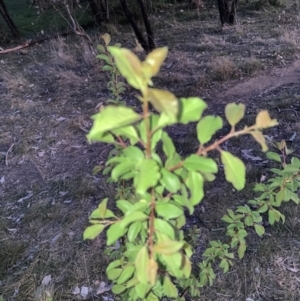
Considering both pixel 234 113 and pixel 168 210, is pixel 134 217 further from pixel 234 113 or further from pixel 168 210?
pixel 234 113

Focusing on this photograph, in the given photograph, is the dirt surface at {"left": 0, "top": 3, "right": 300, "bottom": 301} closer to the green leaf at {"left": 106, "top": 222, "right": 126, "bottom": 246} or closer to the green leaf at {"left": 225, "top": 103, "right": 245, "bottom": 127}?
the green leaf at {"left": 106, "top": 222, "right": 126, "bottom": 246}

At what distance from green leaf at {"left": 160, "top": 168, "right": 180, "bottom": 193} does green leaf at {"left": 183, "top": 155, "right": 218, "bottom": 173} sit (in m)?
0.03

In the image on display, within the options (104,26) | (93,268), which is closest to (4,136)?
(93,268)

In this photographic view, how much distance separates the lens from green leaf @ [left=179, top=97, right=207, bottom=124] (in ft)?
2.13

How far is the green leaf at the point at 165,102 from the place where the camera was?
1.86 feet

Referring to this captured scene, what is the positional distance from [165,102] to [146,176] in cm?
15

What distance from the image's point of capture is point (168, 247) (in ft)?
2.45

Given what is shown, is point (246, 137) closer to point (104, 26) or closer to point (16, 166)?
point (16, 166)

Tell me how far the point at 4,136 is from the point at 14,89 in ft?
4.03

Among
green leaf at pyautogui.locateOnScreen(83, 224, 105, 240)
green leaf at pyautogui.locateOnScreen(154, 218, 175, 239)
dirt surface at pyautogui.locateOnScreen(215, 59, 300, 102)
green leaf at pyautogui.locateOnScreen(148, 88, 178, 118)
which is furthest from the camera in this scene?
dirt surface at pyautogui.locateOnScreen(215, 59, 300, 102)

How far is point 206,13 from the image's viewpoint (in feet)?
24.6

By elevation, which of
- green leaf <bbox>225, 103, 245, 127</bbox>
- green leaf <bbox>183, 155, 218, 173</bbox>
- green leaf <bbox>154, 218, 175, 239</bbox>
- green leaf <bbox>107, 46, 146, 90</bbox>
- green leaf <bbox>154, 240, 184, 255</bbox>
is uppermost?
green leaf <bbox>107, 46, 146, 90</bbox>

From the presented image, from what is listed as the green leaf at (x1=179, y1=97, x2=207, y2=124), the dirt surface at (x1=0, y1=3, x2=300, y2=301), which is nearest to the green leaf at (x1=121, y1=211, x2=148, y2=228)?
the green leaf at (x1=179, y1=97, x2=207, y2=124)

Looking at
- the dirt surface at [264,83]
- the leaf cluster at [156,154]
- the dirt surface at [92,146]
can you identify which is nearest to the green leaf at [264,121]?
the leaf cluster at [156,154]
